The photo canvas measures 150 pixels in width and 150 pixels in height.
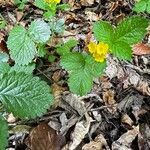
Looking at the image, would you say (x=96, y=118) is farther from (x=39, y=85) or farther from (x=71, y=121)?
(x=39, y=85)

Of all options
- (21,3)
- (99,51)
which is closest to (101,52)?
(99,51)

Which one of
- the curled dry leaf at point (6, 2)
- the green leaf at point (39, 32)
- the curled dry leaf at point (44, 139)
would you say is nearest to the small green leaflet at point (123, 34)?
the green leaf at point (39, 32)

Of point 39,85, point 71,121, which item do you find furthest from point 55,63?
point 39,85

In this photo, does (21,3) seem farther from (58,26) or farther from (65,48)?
(65,48)

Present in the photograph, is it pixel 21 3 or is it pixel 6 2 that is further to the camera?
pixel 6 2

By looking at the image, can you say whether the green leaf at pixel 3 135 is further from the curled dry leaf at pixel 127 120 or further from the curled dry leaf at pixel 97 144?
the curled dry leaf at pixel 127 120
